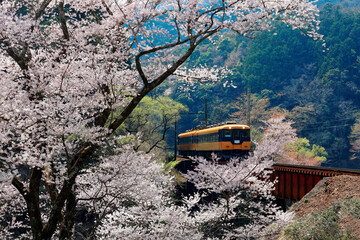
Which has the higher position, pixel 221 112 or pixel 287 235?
pixel 221 112

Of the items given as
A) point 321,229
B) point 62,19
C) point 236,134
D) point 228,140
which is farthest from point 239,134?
point 62,19

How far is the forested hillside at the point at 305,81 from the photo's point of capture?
53.1 m

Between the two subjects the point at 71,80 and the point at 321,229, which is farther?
the point at 321,229

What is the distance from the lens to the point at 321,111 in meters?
55.2

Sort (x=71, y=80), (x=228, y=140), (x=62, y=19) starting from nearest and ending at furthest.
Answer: (x=62, y=19) < (x=71, y=80) < (x=228, y=140)

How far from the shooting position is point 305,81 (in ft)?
211

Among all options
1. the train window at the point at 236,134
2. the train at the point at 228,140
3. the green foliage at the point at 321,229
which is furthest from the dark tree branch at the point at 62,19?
the train window at the point at 236,134

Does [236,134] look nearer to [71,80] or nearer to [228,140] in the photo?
[228,140]

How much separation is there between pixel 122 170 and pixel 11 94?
2.50 metres

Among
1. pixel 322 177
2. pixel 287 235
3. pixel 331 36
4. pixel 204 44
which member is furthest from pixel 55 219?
pixel 204 44

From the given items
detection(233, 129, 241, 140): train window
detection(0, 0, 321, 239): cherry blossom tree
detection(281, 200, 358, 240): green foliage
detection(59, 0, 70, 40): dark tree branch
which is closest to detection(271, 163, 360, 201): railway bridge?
detection(281, 200, 358, 240): green foliage

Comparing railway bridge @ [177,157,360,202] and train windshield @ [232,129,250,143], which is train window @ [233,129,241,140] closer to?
train windshield @ [232,129,250,143]

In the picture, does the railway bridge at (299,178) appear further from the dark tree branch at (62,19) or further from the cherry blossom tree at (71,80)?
the dark tree branch at (62,19)

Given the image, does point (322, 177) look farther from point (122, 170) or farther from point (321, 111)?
point (321, 111)
